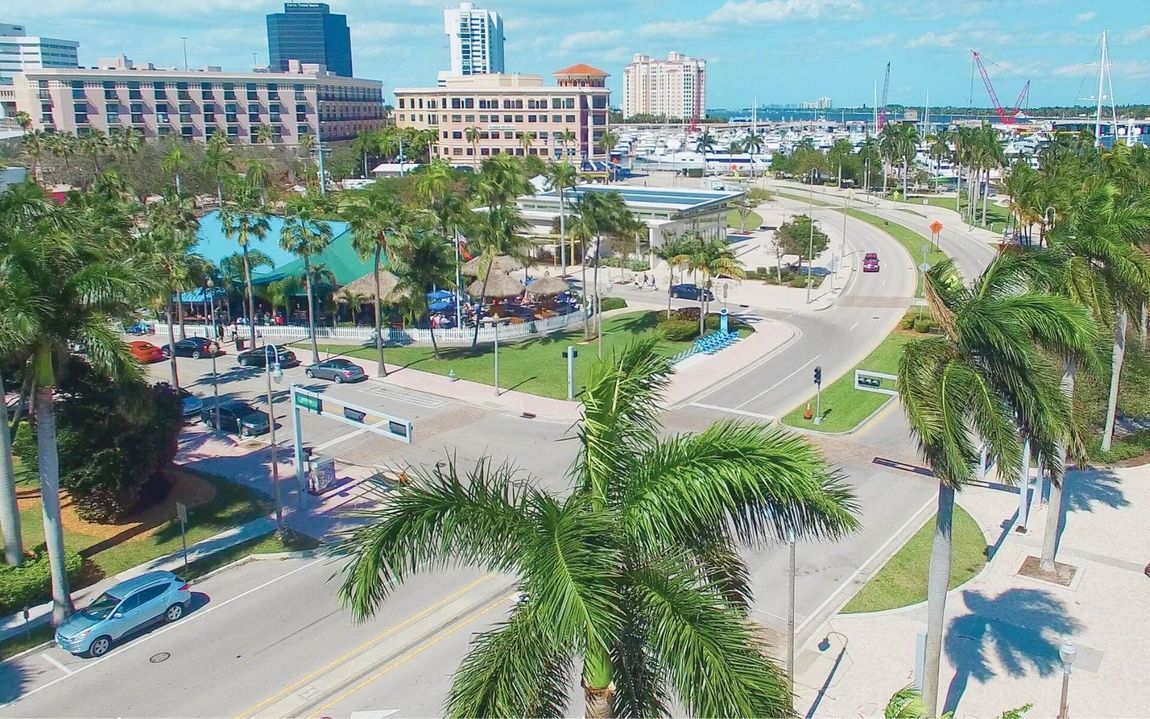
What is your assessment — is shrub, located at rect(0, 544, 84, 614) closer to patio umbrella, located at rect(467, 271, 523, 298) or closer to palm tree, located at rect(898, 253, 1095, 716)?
palm tree, located at rect(898, 253, 1095, 716)

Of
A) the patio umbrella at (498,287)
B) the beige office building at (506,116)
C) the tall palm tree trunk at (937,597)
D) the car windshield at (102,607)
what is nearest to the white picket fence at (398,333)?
the patio umbrella at (498,287)

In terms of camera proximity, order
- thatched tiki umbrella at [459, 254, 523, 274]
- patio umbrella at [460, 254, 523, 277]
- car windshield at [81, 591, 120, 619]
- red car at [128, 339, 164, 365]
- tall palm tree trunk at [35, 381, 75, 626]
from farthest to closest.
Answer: patio umbrella at [460, 254, 523, 277] < thatched tiki umbrella at [459, 254, 523, 274] < red car at [128, 339, 164, 365] < tall palm tree trunk at [35, 381, 75, 626] < car windshield at [81, 591, 120, 619]

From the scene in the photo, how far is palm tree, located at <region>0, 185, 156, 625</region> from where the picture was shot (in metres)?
20.8

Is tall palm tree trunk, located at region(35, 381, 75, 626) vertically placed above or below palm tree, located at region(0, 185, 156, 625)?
below

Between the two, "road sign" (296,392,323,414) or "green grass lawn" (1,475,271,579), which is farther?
"road sign" (296,392,323,414)

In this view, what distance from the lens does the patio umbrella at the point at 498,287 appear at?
55.0 metres

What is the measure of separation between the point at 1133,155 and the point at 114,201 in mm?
61265

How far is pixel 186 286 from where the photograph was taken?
42.3m

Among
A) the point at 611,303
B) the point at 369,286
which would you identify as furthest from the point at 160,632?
the point at 611,303

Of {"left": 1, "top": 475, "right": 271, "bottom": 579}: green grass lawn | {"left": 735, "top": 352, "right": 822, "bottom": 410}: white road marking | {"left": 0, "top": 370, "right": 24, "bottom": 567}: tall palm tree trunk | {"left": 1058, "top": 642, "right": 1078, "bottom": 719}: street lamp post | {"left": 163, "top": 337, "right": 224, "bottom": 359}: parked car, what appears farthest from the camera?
{"left": 163, "top": 337, "right": 224, "bottom": 359}: parked car

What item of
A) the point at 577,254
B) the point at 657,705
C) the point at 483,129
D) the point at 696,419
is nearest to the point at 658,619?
the point at 657,705

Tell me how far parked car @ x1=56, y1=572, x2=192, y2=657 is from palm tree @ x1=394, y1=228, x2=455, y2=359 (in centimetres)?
2440

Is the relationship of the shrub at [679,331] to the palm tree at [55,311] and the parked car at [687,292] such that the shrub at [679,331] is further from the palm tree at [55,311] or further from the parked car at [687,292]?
the palm tree at [55,311]

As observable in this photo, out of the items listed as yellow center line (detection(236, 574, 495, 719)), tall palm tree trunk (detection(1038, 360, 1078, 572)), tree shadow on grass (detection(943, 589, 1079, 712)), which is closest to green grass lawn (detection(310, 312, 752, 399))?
yellow center line (detection(236, 574, 495, 719))
